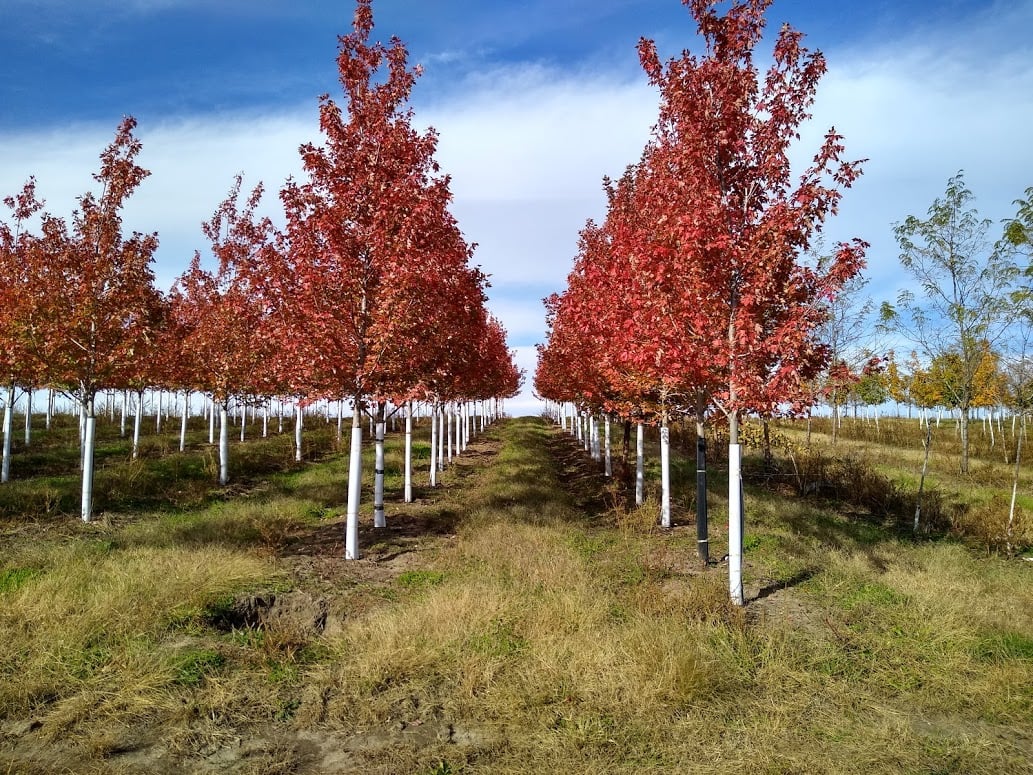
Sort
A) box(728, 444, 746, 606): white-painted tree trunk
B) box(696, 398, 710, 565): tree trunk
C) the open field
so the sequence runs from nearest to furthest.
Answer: the open field → box(728, 444, 746, 606): white-painted tree trunk → box(696, 398, 710, 565): tree trunk

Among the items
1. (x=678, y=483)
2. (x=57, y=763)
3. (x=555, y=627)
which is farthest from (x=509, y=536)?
(x=678, y=483)

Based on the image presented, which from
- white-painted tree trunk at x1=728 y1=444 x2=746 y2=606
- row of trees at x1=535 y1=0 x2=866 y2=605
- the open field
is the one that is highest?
row of trees at x1=535 y1=0 x2=866 y2=605

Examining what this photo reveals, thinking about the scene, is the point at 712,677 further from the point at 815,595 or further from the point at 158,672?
the point at 158,672

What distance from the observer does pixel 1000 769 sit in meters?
4.58

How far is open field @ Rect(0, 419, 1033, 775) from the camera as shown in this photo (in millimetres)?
4730

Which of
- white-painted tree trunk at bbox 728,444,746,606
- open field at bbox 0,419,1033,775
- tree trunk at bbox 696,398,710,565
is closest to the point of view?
open field at bbox 0,419,1033,775

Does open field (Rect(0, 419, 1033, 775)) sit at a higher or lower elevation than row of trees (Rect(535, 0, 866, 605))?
lower

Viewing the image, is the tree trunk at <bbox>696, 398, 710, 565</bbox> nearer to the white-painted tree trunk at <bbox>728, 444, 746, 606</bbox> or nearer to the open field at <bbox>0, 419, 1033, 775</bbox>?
the open field at <bbox>0, 419, 1033, 775</bbox>

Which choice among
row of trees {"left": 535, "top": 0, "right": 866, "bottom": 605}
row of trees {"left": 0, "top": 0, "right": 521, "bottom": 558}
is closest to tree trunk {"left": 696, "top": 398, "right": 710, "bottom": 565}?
row of trees {"left": 535, "top": 0, "right": 866, "bottom": 605}

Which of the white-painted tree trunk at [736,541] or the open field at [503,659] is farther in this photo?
the white-painted tree trunk at [736,541]

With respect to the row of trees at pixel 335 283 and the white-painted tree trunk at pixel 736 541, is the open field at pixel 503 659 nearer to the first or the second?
the white-painted tree trunk at pixel 736 541

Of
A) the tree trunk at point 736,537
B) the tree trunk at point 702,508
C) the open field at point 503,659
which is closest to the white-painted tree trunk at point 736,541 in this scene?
the tree trunk at point 736,537

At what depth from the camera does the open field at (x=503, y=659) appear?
15.5 feet

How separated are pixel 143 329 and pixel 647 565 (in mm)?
12606
